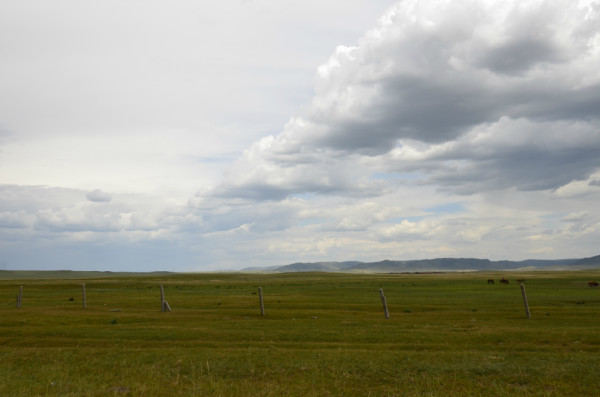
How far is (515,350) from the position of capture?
22547 millimetres

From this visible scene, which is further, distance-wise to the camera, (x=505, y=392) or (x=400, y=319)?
(x=400, y=319)

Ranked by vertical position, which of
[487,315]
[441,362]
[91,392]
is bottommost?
[487,315]

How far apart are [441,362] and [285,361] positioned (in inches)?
265

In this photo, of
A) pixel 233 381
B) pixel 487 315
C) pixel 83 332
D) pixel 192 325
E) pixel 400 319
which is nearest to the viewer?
pixel 233 381

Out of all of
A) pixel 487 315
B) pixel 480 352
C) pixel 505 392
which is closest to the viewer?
pixel 505 392

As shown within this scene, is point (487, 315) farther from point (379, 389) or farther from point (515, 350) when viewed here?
point (379, 389)

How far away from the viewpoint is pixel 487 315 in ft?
130

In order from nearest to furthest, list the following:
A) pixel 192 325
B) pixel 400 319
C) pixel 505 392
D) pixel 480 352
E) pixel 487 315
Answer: pixel 505 392
pixel 480 352
pixel 192 325
pixel 400 319
pixel 487 315

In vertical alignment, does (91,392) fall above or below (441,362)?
above

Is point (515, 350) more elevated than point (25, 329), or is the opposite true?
point (25, 329)

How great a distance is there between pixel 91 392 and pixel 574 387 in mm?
16161

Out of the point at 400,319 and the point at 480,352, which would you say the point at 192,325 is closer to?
the point at 400,319

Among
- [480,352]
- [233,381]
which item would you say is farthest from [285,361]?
[480,352]

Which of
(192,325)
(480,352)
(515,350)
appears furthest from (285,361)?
(192,325)
